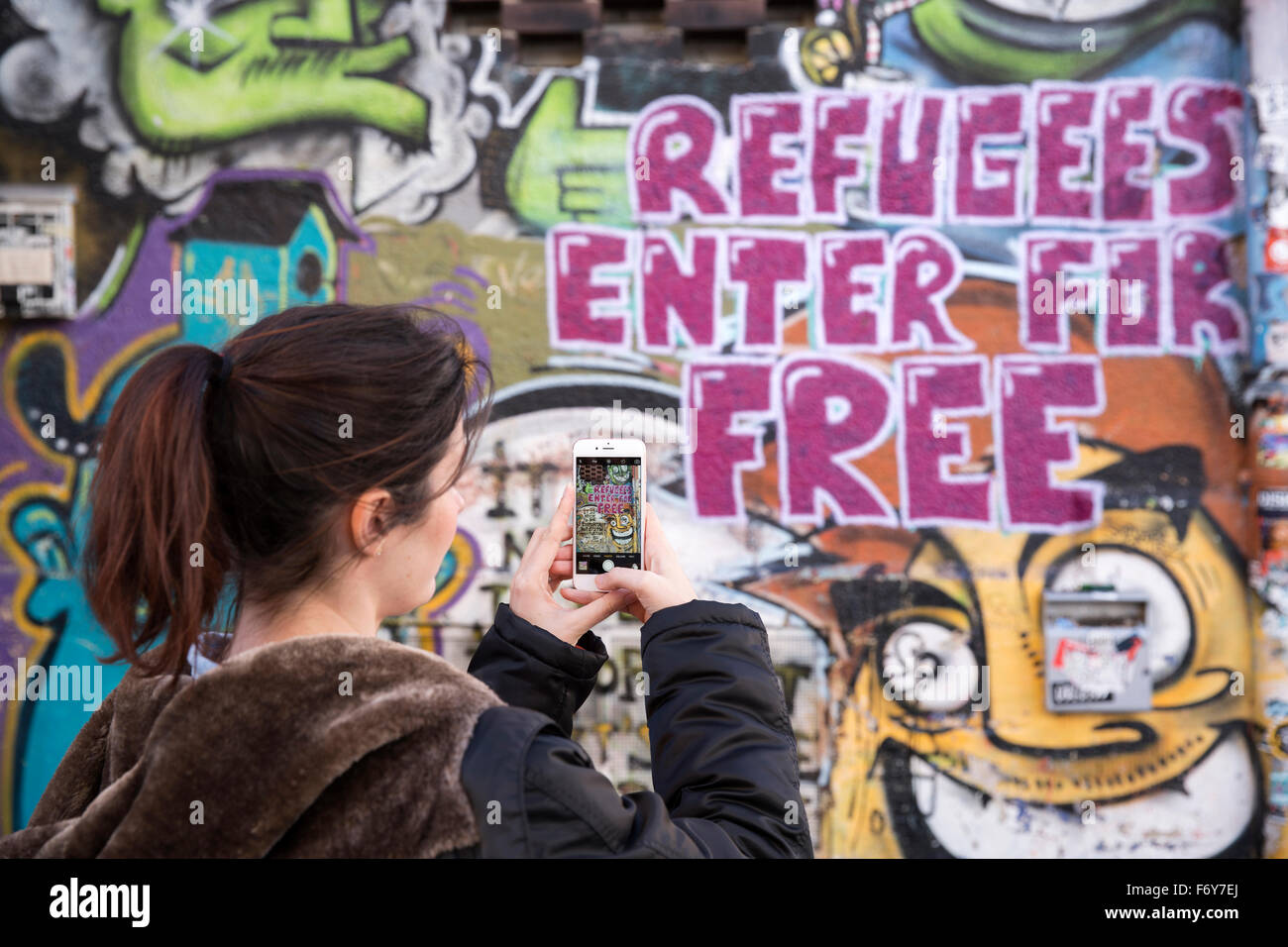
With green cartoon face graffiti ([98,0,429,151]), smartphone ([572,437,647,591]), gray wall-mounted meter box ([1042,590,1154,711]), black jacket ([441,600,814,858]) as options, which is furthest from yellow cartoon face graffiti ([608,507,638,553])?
green cartoon face graffiti ([98,0,429,151])

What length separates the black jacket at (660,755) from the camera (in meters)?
1.07

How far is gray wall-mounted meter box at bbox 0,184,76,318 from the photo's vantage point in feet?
13.1

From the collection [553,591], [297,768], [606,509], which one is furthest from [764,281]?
[297,768]

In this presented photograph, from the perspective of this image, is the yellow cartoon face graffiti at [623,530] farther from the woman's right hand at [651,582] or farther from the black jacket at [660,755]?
the black jacket at [660,755]

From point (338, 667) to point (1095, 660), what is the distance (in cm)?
368

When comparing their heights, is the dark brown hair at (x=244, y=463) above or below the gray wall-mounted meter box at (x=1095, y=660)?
above

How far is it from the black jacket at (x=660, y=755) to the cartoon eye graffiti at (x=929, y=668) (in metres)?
2.63

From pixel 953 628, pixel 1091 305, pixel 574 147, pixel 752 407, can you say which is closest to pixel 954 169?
pixel 1091 305

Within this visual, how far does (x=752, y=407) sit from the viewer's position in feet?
13.4

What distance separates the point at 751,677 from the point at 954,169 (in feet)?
11.1

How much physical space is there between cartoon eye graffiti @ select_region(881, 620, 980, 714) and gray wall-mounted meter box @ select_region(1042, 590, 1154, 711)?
1.08 feet

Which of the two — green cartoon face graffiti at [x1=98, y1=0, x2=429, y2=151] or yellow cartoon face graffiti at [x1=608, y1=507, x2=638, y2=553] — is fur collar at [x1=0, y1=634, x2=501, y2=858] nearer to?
yellow cartoon face graffiti at [x1=608, y1=507, x2=638, y2=553]

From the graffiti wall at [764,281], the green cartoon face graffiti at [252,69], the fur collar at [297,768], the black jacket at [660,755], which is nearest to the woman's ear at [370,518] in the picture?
the fur collar at [297,768]

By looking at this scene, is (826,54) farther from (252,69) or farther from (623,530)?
(623,530)
